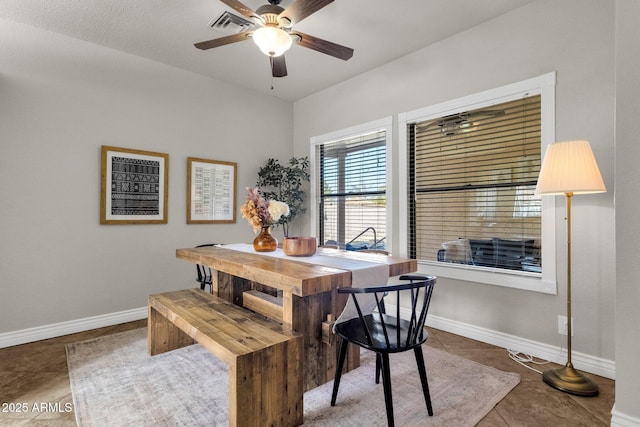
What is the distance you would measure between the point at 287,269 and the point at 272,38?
58.7 inches

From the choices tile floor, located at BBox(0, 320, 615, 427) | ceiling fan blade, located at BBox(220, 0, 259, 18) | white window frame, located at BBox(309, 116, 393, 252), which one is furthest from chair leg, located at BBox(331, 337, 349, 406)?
ceiling fan blade, located at BBox(220, 0, 259, 18)

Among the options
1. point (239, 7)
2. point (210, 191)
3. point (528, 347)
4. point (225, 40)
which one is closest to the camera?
point (239, 7)

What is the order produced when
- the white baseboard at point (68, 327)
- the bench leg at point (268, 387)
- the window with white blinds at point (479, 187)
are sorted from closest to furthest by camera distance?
1. the bench leg at point (268, 387)
2. the window with white blinds at point (479, 187)
3. the white baseboard at point (68, 327)

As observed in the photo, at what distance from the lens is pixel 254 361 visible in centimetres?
150

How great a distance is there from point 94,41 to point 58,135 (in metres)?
0.99

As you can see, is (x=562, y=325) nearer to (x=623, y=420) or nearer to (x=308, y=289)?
(x=623, y=420)

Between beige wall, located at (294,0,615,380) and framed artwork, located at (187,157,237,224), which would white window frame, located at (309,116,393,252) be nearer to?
beige wall, located at (294,0,615,380)

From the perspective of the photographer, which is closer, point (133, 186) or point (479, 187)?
point (479, 187)

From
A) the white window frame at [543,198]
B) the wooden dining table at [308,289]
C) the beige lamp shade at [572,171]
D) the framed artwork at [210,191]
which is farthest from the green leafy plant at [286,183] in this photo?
the beige lamp shade at [572,171]

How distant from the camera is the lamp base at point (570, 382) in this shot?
6.46 ft

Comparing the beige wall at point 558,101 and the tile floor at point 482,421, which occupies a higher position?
the beige wall at point 558,101

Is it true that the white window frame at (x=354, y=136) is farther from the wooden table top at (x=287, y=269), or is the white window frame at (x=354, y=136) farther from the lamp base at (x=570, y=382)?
the lamp base at (x=570, y=382)

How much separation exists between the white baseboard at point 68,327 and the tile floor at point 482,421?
0.15m

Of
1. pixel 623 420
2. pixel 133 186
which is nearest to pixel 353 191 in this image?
pixel 133 186
